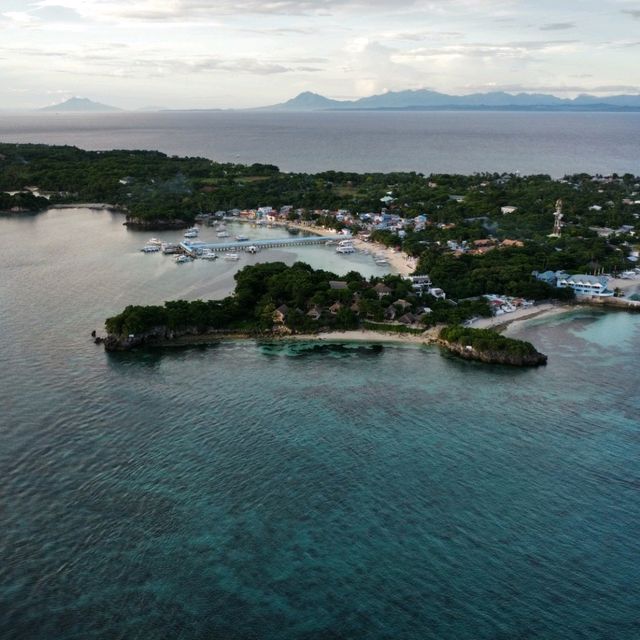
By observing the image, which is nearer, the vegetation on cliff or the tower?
the vegetation on cliff

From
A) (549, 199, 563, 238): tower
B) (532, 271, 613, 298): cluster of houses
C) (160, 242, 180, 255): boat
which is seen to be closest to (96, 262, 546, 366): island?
(532, 271, 613, 298): cluster of houses

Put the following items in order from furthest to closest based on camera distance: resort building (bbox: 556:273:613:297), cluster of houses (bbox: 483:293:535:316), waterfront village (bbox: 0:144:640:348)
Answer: resort building (bbox: 556:273:613:297)
waterfront village (bbox: 0:144:640:348)
cluster of houses (bbox: 483:293:535:316)

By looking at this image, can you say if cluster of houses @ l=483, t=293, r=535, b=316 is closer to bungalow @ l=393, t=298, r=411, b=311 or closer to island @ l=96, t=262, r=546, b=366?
island @ l=96, t=262, r=546, b=366

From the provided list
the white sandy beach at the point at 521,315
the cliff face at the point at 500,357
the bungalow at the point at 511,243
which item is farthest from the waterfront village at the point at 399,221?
the cliff face at the point at 500,357

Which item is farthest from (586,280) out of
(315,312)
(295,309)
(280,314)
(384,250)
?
(280,314)

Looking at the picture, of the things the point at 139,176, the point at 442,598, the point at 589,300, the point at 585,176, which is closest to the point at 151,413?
the point at 442,598

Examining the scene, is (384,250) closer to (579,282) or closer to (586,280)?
(579,282)

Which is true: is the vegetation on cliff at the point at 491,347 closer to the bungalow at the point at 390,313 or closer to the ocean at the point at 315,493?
the ocean at the point at 315,493
